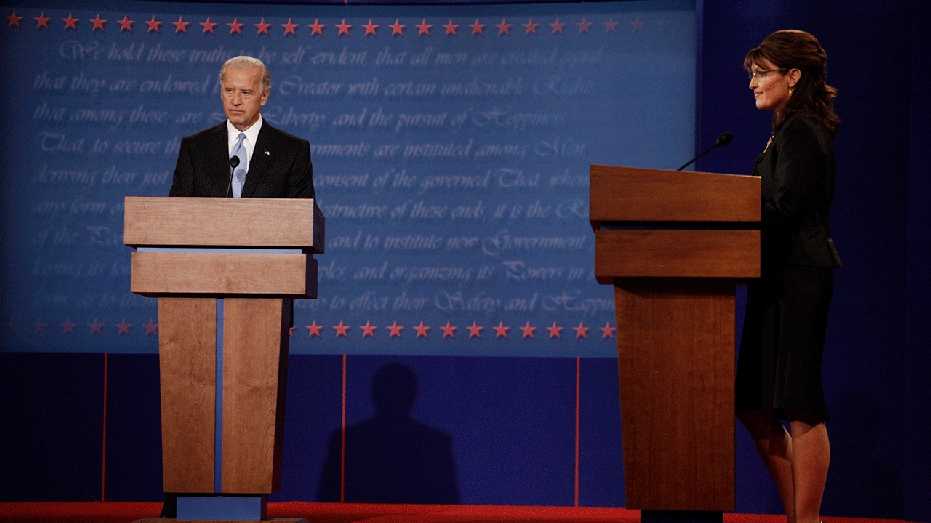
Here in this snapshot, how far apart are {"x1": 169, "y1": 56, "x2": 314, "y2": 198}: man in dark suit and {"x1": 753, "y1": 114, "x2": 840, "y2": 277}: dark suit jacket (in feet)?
5.13

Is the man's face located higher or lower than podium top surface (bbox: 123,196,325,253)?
higher

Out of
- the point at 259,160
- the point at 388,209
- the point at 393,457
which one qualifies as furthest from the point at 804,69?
the point at 393,457

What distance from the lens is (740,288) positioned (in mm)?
3951

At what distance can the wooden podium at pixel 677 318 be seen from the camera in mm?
2215

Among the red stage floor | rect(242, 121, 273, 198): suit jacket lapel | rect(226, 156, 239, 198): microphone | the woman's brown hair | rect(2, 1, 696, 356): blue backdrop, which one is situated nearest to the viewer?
the woman's brown hair

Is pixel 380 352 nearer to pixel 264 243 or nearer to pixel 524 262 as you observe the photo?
pixel 524 262

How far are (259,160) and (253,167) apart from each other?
0.11ft

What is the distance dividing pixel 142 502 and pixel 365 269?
5.07ft

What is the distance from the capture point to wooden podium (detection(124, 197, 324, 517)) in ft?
8.57

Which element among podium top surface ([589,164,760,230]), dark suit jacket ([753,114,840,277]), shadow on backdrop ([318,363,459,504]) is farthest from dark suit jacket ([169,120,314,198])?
dark suit jacket ([753,114,840,277])

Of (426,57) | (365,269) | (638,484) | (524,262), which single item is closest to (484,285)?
(524,262)

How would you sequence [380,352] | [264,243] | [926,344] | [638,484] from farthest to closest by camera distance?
[380,352], [926,344], [264,243], [638,484]

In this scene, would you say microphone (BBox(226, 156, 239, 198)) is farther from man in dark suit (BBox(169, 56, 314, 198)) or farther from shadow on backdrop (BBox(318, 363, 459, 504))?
shadow on backdrop (BBox(318, 363, 459, 504))

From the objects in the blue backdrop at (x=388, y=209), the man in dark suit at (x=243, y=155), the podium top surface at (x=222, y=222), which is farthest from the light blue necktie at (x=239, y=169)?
the blue backdrop at (x=388, y=209)
